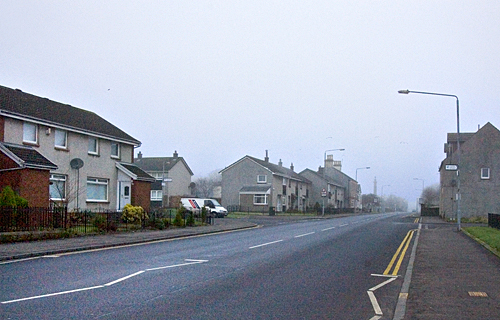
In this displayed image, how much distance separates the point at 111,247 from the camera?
17.7 m

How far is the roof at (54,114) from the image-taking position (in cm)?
2680

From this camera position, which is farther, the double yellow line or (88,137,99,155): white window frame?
(88,137,99,155): white window frame

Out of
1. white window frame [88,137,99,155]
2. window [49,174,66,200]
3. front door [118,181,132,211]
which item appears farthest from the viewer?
front door [118,181,132,211]

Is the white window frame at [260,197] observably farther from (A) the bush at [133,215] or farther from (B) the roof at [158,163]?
(A) the bush at [133,215]

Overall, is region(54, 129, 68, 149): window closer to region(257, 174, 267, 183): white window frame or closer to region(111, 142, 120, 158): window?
region(111, 142, 120, 158): window

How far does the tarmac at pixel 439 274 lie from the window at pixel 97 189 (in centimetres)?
1065

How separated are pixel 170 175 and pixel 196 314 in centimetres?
6438

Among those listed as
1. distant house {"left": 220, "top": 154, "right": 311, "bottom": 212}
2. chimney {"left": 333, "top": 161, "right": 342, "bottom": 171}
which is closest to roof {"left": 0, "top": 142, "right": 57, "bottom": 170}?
distant house {"left": 220, "top": 154, "right": 311, "bottom": 212}

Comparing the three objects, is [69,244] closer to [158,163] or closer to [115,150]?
[115,150]

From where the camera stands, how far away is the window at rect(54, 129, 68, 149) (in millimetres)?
29125

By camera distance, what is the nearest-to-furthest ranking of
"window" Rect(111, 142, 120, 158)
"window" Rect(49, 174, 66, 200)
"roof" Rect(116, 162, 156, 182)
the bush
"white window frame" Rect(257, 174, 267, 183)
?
the bush → "window" Rect(49, 174, 66, 200) → "roof" Rect(116, 162, 156, 182) → "window" Rect(111, 142, 120, 158) → "white window frame" Rect(257, 174, 267, 183)

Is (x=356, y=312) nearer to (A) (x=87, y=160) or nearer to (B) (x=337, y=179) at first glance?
(A) (x=87, y=160)

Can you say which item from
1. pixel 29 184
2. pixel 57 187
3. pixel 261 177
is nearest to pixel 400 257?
pixel 29 184

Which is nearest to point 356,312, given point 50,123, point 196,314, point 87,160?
point 196,314
